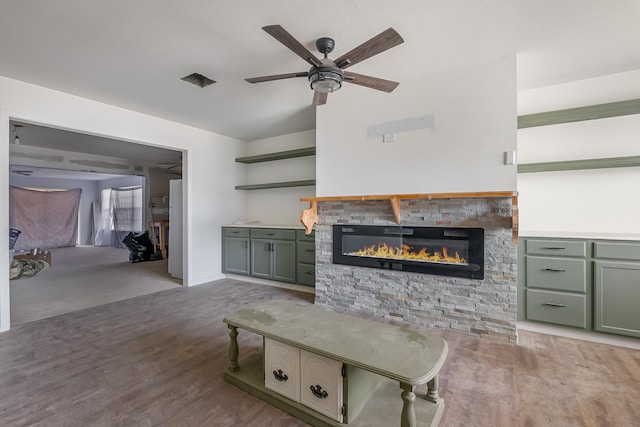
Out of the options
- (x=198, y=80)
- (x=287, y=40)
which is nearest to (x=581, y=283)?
(x=287, y=40)

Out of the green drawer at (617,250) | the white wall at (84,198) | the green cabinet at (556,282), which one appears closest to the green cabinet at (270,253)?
the green cabinet at (556,282)

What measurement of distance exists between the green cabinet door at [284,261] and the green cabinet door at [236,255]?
584 mm

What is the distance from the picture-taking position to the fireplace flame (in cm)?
293

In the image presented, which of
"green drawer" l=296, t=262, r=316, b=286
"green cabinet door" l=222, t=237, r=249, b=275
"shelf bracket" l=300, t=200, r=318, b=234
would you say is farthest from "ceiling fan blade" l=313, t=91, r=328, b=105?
"green cabinet door" l=222, t=237, r=249, b=275

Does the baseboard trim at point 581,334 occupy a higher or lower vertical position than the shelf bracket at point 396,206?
lower

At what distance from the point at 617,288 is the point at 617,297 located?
77 mm

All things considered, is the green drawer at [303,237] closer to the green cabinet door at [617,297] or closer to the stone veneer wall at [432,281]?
the stone veneer wall at [432,281]

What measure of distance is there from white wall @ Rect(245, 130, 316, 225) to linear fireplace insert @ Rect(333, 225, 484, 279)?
1625 millimetres

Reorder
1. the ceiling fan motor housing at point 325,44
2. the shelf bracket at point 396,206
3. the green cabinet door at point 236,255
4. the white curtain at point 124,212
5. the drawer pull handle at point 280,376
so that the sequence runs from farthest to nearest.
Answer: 1. the white curtain at point 124,212
2. the green cabinet door at point 236,255
3. the shelf bracket at point 396,206
4. the ceiling fan motor housing at point 325,44
5. the drawer pull handle at point 280,376

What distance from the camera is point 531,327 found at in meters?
2.87

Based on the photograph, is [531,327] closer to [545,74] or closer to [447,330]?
[447,330]

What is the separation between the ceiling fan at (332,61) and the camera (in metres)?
1.81

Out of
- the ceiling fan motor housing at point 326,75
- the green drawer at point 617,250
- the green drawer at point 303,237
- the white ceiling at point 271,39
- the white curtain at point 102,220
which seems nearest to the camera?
the white ceiling at point 271,39

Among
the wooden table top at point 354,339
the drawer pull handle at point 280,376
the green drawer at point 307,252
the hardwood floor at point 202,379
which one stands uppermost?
the green drawer at point 307,252
